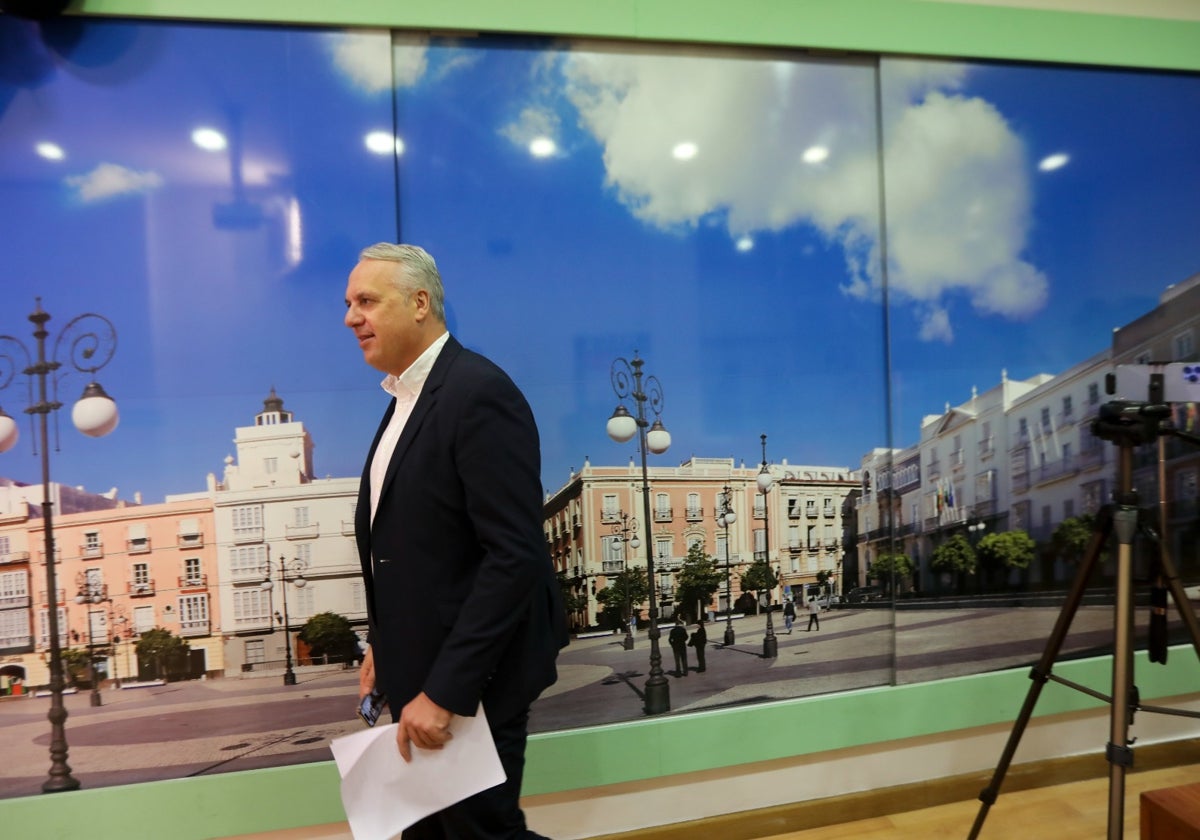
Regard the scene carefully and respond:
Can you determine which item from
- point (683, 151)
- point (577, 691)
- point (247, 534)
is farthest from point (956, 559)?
point (247, 534)

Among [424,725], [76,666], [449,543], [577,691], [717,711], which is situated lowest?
[717,711]

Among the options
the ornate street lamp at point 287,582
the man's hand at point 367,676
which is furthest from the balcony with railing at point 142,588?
the man's hand at point 367,676

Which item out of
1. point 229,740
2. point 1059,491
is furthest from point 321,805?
point 1059,491

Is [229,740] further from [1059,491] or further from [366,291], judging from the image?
[1059,491]

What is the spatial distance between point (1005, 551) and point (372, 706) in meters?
2.39

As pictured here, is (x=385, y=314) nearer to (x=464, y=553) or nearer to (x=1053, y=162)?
(x=464, y=553)

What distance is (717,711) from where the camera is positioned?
225cm

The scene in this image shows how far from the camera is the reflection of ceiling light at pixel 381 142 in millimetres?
2070

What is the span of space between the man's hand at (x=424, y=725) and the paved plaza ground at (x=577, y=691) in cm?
97

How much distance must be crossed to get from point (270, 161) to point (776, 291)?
174cm

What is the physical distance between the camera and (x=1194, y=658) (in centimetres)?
→ 257

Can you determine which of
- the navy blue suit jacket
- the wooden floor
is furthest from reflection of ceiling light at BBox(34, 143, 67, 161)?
the wooden floor

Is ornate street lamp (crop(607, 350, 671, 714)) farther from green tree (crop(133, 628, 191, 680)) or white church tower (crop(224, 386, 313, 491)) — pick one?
green tree (crop(133, 628, 191, 680))

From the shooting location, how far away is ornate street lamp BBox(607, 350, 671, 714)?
224 centimetres
